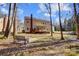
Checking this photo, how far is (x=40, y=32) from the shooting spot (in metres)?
1.25

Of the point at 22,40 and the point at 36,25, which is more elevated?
the point at 36,25

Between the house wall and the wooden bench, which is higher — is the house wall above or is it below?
above

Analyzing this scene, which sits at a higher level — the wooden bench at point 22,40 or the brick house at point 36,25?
the brick house at point 36,25

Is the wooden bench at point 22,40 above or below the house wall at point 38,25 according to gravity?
below

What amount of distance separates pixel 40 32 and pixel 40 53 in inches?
5.6

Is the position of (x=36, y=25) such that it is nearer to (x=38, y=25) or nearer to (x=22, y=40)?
(x=38, y=25)

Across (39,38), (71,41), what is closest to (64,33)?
(71,41)

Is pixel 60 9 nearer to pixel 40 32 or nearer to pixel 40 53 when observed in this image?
pixel 40 32

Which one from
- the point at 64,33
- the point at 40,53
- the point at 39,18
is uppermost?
the point at 39,18

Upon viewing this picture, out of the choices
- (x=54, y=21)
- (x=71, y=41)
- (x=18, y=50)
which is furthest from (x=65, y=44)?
(x=18, y=50)

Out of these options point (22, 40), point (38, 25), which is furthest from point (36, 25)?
point (22, 40)

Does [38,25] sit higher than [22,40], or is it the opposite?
[38,25]

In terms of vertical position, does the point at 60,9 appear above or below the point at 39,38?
above

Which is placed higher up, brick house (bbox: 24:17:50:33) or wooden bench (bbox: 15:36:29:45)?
brick house (bbox: 24:17:50:33)
